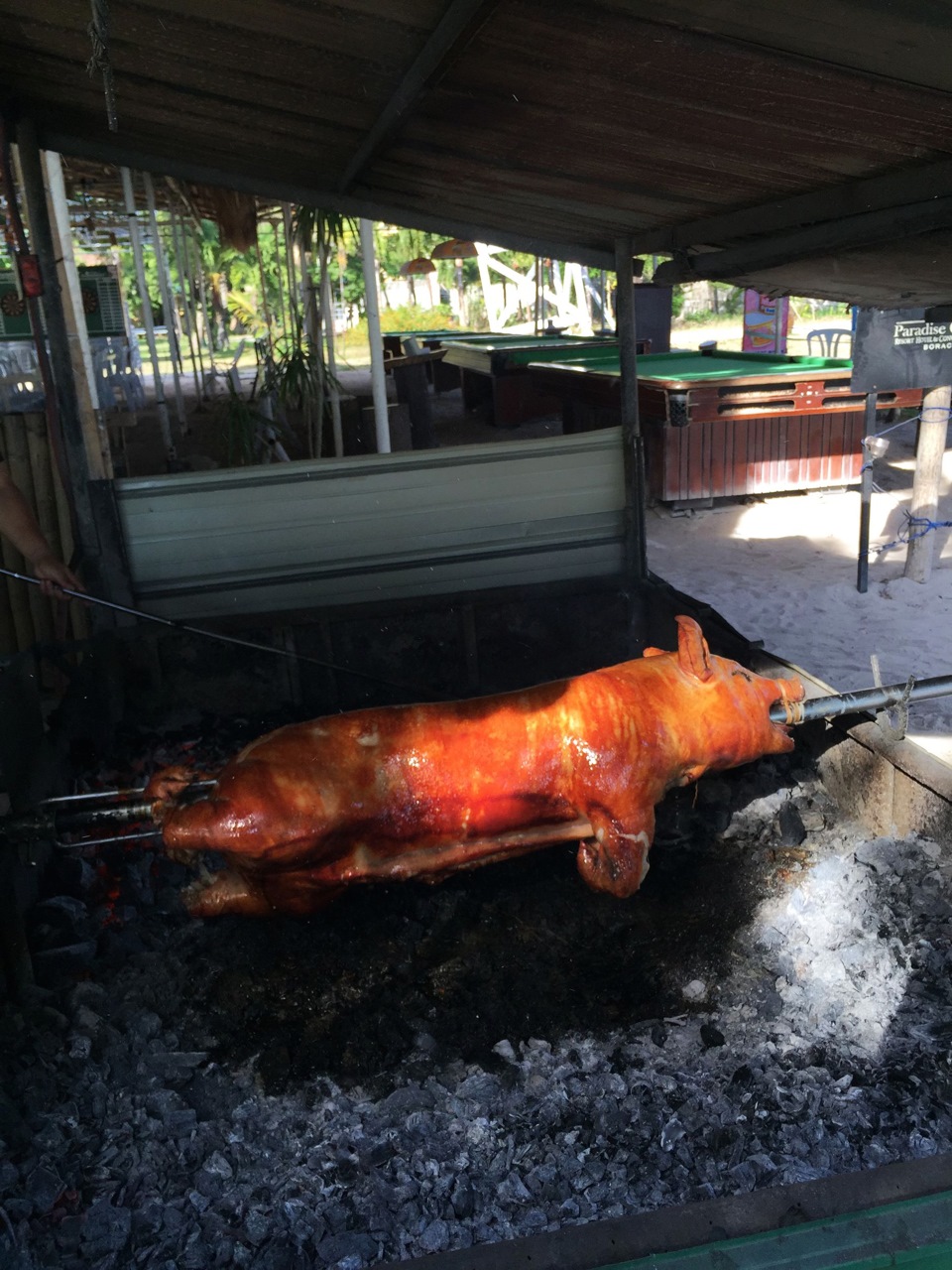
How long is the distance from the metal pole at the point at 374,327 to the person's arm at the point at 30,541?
3383 millimetres

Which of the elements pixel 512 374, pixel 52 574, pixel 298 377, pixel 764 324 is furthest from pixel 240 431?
pixel 764 324

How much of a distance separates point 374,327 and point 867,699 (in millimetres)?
5436

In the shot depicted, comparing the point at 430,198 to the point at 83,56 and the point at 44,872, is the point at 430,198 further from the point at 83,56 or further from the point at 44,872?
the point at 44,872

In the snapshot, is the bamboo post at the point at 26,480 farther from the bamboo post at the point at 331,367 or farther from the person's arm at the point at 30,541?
the bamboo post at the point at 331,367

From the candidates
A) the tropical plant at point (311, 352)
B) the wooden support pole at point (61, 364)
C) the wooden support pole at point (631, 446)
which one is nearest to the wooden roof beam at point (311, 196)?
the wooden support pole at point (61, 364)

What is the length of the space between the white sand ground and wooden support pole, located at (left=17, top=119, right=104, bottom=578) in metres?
4.44

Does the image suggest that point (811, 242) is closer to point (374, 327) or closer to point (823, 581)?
point (374, 327)

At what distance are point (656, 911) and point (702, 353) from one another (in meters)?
11.7

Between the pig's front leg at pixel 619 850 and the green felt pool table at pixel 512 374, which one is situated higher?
the green felt pool table at pixel 512 374

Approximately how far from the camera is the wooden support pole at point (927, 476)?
7.56m

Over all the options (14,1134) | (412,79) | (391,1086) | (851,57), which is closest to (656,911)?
(391,1086)

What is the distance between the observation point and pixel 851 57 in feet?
5.83

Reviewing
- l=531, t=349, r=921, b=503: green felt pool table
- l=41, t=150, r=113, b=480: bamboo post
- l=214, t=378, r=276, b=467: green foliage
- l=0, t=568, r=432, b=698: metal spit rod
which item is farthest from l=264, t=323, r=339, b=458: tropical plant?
l=0, t=568, r=432, b=698: metal spit rod

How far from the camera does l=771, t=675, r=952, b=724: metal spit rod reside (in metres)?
2.93
